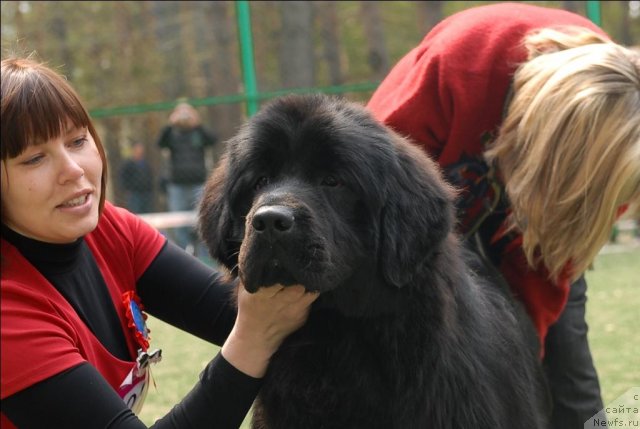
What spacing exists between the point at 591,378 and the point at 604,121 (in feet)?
3.36

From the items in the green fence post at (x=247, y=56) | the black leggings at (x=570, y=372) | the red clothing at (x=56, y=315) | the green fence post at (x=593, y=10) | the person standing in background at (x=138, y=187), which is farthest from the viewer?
the person standing in background at (x=138, y=187)

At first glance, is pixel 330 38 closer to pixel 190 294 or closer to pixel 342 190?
pixel 190 294

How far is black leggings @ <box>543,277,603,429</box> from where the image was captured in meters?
3.22

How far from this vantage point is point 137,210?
11.2 m

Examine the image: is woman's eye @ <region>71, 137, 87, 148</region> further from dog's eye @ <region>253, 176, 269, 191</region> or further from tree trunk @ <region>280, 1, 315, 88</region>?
tree trunk @ <region>280, 1, 315, 88</region>

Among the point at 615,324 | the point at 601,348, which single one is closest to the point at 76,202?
the point at 601,348

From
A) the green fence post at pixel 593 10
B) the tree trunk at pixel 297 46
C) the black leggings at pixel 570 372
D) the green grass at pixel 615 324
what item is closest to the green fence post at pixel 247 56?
the tree trunk at pixel 297 46

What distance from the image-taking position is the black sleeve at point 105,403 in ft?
7.31

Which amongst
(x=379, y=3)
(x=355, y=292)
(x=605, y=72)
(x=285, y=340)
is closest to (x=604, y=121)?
(x=605, y=72)

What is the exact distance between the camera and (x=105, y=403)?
2.28m

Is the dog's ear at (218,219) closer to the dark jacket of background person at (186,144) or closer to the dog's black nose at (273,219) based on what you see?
the dog's black nose at (273,219)

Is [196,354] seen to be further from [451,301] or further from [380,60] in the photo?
[380,60]

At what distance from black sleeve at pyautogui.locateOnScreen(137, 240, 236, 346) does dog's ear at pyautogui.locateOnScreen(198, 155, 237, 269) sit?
1.00 feet

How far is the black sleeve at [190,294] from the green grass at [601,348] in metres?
0.83
